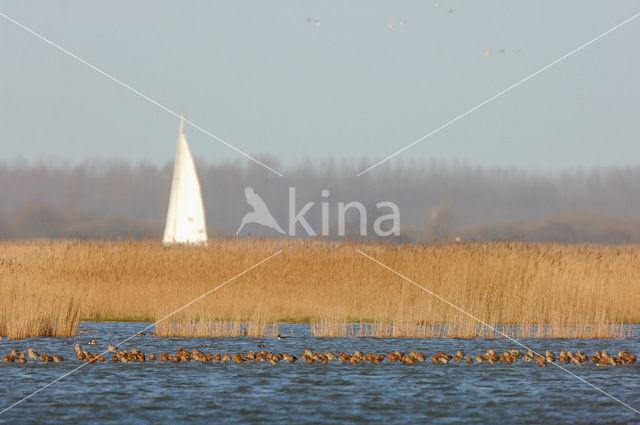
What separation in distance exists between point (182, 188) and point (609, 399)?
26.4 meters

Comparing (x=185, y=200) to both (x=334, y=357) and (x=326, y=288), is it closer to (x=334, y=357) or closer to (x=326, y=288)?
(x=326, y=288)

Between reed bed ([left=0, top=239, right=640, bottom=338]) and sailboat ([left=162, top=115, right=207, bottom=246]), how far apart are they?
12.2m

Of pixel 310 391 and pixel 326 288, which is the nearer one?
pixel 310 391

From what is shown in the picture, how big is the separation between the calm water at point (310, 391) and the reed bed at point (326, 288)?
5.51ft

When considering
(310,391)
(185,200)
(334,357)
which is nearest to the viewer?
(310,391)

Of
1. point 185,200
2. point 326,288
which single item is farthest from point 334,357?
point 185,200

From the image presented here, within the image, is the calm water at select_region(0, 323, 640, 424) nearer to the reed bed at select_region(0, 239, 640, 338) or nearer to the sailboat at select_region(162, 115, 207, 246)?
the reed bed at select_region(0, 239, 640, 338)

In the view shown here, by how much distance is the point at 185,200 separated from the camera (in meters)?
37.3

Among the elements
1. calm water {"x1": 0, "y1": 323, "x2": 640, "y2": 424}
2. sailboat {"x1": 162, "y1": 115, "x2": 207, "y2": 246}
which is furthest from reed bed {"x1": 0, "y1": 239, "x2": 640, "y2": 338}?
sailboat {"x1": 162, "y1": 115, "x2": 207, "y2": 246}

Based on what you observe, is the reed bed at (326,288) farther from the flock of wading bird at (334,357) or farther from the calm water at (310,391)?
the flock of wading bird at (334,357)

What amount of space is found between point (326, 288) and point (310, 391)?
9.03 m

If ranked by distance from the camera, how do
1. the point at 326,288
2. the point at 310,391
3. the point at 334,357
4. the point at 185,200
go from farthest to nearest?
the point at 185,200 < the point at 326,288 < the point at 334,357 < the point at 310,391

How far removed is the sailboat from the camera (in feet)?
122

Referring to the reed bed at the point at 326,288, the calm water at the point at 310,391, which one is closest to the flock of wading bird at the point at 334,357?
the calm water at the point at 310,391
